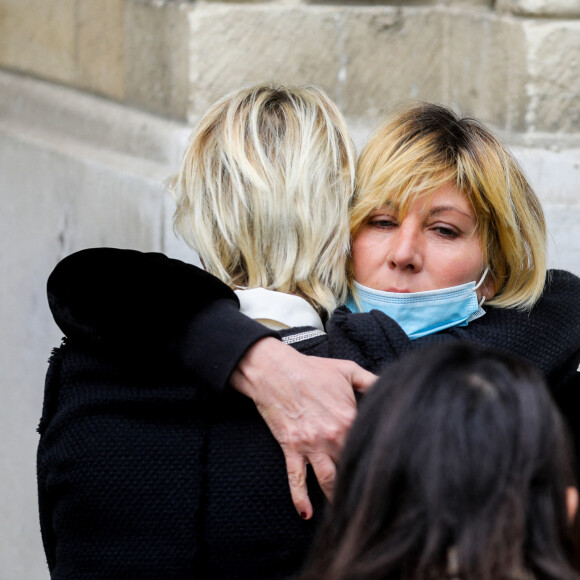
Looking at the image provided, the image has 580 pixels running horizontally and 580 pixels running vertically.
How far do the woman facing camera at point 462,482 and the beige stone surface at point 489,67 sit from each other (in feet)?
5.72

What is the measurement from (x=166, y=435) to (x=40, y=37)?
2462 millimetres

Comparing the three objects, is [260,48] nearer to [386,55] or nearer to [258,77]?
[258,77]

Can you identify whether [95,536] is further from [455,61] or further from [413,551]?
[455,61]

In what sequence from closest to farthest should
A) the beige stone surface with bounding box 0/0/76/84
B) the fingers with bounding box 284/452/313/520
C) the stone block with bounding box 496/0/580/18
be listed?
the fingers with bounding box 284/452/313/520 < the stone block with bounding box 496/0/580/18 < the beige stone surface with bounding box 0/0/76/84

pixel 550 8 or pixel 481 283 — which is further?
pixel 550 8

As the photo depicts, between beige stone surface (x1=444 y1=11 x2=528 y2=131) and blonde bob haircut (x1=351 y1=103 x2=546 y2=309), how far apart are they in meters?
0.79

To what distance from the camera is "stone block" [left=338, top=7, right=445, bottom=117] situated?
303cm

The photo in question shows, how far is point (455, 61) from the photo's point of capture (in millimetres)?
3076

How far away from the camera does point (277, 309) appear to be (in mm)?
1865

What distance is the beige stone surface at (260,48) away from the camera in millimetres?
2893

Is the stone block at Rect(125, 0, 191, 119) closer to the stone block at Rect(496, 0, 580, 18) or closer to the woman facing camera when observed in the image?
the stone block at Rect(496, 0, 580, 18)

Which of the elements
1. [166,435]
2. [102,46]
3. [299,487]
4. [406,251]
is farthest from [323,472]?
[102,46]

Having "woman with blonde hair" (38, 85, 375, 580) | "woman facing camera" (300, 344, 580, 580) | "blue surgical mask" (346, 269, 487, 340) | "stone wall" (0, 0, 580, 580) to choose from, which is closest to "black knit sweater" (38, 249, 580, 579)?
"woman with blonde hair" (38, 85, 375, 580)

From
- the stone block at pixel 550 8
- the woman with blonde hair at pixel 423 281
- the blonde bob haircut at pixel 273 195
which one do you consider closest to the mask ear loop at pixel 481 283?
the woman with blonde hair at pixel 423 281
